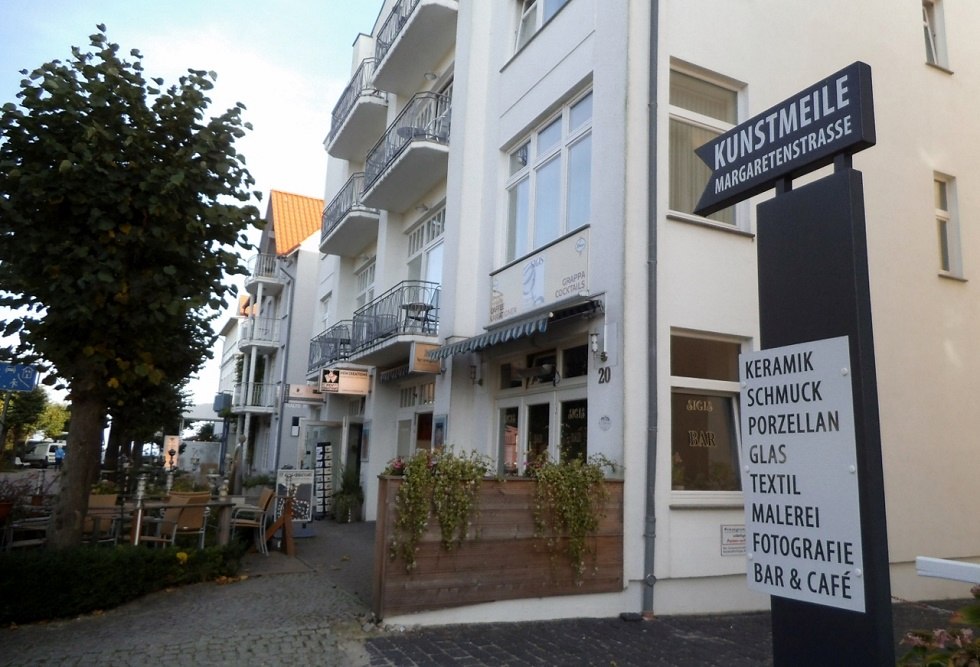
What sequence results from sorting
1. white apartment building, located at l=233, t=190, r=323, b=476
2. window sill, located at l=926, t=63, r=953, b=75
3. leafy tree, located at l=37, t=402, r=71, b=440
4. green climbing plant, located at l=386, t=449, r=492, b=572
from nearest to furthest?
1. green climbing plant, located at l=386, t=449, r=492, b=572
2. window sill, located at l=926, t=63, r=953, b=75
3. white apartment building, located at l=233, t=190, r=323, b=476
4. leafy tree, located at l=37, t=402, r=71, b=440

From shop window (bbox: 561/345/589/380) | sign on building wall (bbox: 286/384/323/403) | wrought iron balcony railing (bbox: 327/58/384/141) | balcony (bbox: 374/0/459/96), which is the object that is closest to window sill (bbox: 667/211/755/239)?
shop window (bbox: 561/345/589/380)

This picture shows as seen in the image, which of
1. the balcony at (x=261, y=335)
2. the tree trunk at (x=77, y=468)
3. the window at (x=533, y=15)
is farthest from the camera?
the balcony at (x=261, y=335)

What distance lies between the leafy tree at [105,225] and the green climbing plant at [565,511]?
393 cm

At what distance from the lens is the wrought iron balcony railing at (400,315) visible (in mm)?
13602

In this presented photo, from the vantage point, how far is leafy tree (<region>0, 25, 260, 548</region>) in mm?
7469

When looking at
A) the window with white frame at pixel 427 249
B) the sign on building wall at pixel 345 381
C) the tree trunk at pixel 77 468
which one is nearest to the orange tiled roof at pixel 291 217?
the sign on building wall at pixel 345 381

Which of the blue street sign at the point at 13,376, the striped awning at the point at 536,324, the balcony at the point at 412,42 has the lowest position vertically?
the blue street sign at the point at 13,376

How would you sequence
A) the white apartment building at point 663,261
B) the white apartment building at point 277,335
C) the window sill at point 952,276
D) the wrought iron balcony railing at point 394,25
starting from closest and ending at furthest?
the white apartment building at point 663,261
the window sill at point 952,276
the wrought iron balcony railing at point 394,25
the white apartment building at point 277,335

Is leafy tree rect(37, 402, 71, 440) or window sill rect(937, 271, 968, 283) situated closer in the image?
window sill rect(937, 271, 968, 283)

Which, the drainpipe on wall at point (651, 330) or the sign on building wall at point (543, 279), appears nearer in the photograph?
the drainpipe on wall at point (651, 330)

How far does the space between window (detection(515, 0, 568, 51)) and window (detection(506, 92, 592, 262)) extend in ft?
5.41

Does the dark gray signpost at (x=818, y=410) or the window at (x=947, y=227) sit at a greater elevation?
the window at (x=947, y=227)

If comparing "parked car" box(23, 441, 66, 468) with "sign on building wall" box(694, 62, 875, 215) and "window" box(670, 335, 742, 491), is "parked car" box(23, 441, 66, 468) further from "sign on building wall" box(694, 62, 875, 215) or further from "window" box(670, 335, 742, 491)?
"sign on building wall" box(694, 62, 875, 215)

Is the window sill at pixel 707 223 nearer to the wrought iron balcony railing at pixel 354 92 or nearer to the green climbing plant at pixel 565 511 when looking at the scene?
the green climbing plant at pixel 565 511
